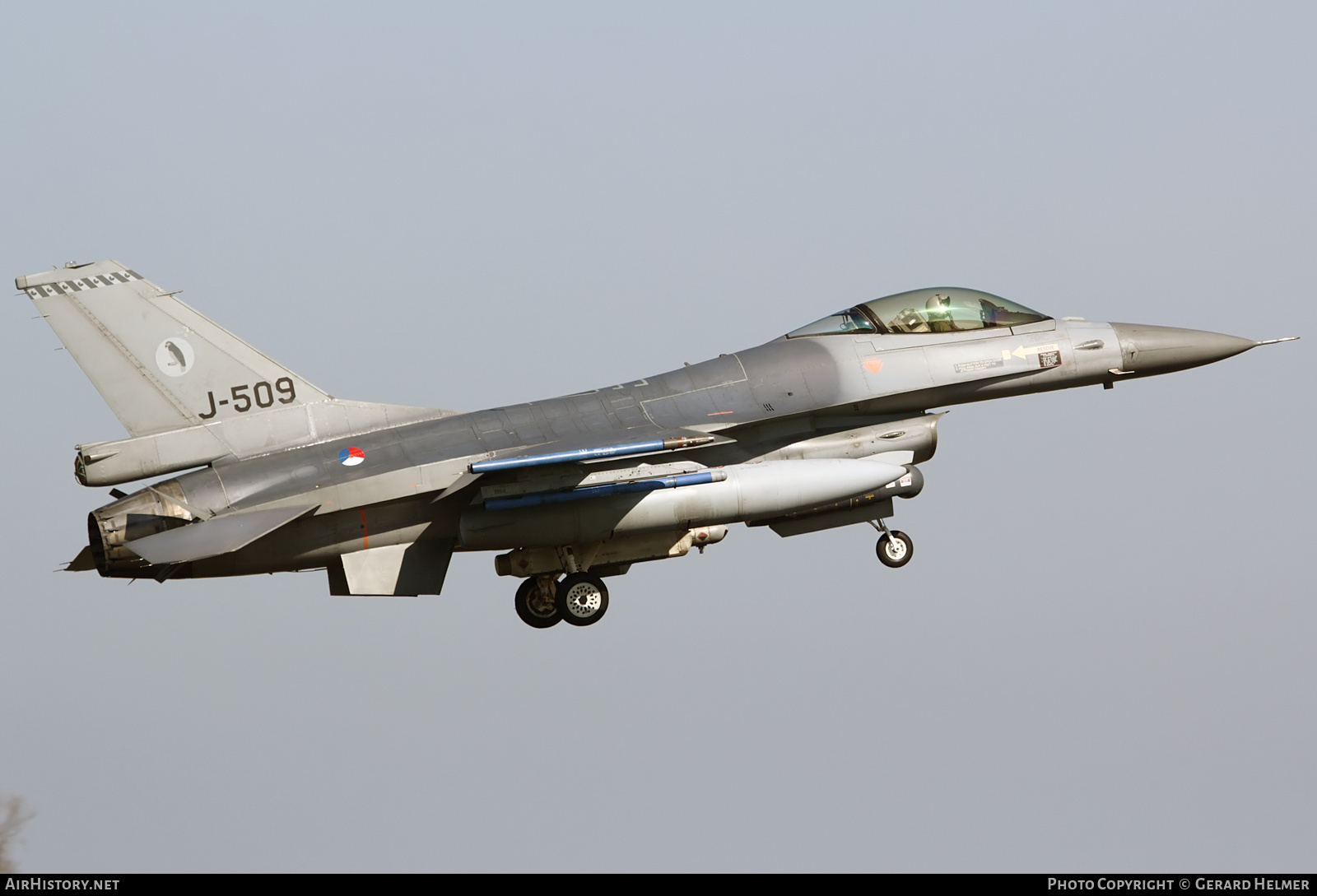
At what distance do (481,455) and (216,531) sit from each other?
2821 mm

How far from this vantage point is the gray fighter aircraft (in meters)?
16.8

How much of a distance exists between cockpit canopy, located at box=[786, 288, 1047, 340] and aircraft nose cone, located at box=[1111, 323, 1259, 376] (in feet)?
3.82

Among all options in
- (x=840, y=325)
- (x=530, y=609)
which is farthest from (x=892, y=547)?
(x=530, y=609)

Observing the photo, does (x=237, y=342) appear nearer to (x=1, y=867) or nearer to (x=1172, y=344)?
(x=1, y=867)

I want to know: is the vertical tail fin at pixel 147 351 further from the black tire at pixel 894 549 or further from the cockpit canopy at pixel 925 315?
the black tire at pixel 894 549

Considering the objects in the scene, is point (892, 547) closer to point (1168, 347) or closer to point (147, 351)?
point (1168, 347)

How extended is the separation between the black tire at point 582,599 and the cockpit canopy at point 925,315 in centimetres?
358

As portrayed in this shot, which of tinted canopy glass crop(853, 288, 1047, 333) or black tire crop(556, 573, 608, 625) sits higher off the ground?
tinted canopy glass crop(853, 288, 1047, 333)

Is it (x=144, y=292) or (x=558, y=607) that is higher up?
(x=144, y=292)

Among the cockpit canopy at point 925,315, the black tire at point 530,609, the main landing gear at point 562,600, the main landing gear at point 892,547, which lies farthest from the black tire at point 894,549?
the black tire at point 530,609

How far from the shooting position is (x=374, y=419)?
17.7 m

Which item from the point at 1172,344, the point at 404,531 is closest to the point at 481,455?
the point at 404,531

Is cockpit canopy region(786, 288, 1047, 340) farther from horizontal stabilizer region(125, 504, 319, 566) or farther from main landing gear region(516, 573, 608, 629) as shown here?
horizontal stabilizer region(125, 504, 319, 566)

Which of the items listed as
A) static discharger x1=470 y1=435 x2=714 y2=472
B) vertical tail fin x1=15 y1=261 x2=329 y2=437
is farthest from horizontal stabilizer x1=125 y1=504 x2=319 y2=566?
static discharger x1=470 y1=435 x2=714 y2=472
